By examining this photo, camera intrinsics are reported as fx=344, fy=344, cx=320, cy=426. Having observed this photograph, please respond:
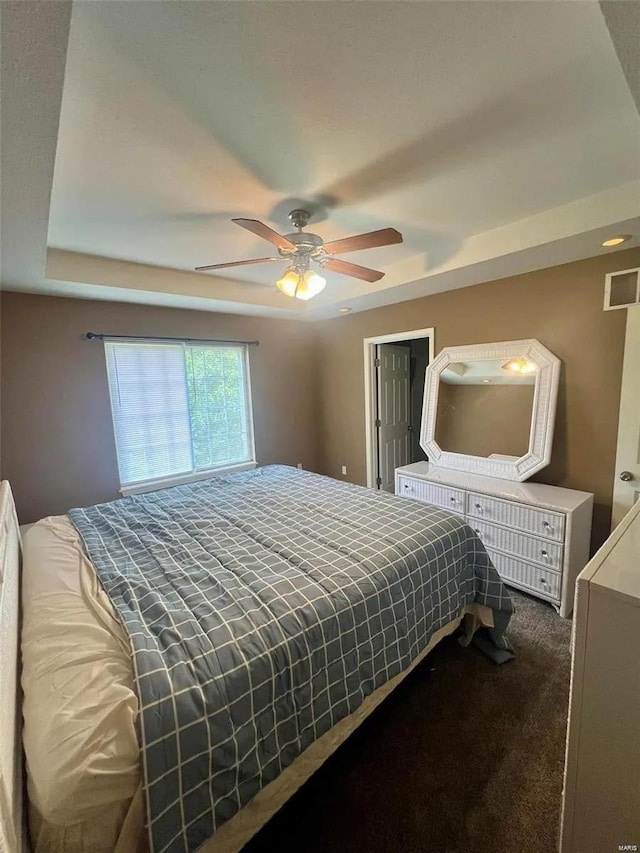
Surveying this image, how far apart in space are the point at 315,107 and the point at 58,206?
1523mm

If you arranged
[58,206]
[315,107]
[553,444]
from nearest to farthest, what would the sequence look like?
[315,107] → [58,206] → [553,444]

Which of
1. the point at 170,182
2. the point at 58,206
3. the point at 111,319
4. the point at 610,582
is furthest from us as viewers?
the point at 111,319

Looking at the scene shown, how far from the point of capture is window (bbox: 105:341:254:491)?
3.28m

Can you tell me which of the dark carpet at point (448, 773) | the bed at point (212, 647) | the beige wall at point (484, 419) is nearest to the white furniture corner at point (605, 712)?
the dark carpet at point (448, 773)

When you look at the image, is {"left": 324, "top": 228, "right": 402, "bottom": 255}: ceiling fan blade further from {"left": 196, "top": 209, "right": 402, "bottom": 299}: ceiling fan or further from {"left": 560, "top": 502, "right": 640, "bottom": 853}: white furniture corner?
{"left": 560, "top": 502, "right": 640, "bottom": 853}: white furniture corner

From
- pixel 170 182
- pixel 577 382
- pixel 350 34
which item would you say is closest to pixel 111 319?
pixel 170 182

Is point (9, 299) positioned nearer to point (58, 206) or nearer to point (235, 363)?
point (58, 206)

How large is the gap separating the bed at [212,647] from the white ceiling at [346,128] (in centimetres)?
183

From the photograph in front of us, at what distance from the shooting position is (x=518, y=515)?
2430mm

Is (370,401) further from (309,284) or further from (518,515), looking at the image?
(309,284)

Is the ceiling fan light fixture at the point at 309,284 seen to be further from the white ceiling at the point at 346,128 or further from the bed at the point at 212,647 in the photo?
the bed at the point at 212,647

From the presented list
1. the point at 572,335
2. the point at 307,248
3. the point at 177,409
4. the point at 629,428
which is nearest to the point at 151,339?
the point at 177,409

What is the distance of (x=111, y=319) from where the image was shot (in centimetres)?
312

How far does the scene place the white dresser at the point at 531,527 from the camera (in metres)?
2.25
